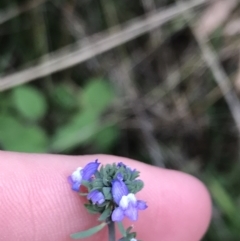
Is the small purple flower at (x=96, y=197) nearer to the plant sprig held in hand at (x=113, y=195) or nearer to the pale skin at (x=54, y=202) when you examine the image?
the plant sprig held in hand at (x=113, y=195)

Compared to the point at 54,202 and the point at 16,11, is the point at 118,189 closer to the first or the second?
the point at 54,202

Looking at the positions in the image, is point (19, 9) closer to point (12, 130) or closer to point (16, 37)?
point (16, 37)

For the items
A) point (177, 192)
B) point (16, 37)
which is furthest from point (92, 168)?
point (16, 37)

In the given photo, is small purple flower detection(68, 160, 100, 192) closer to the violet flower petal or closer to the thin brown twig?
the violet flower petal

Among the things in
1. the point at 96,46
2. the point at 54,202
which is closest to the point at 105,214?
the point at 54,202

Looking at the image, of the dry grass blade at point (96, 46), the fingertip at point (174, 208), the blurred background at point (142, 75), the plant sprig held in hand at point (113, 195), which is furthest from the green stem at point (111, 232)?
the dry grass blade at point (96, 46)
